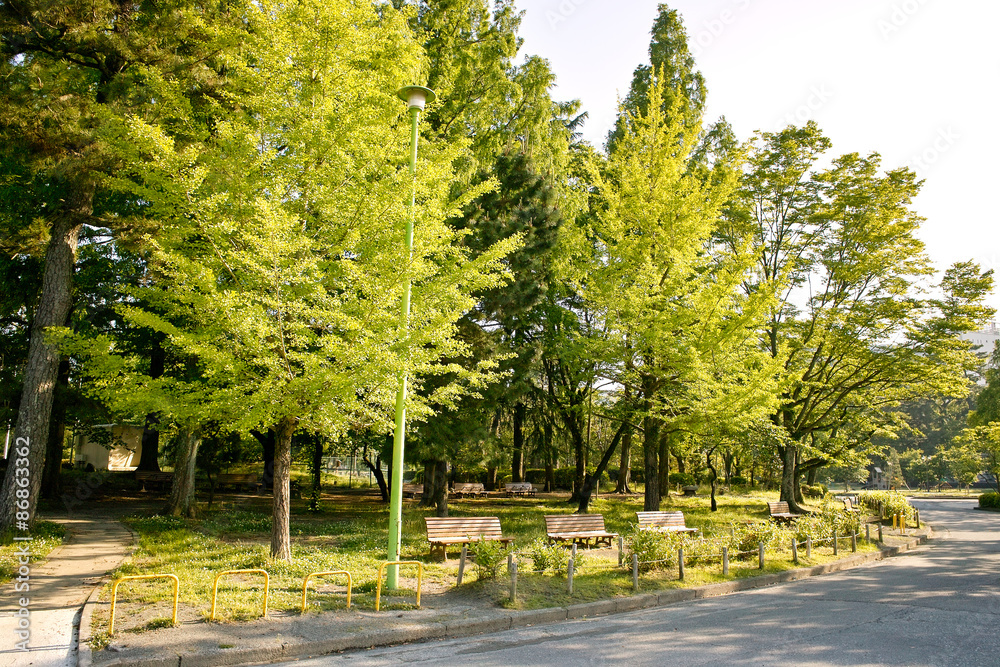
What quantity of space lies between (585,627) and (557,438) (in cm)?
1927

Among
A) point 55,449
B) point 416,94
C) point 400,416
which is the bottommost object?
point 55,449

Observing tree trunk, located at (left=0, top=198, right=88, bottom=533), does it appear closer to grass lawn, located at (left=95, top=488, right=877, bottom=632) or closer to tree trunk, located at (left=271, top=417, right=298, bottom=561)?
grass lawn, located at (left=95, top=488, right=877, bottom=632)

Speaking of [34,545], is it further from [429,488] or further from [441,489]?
[429,488]

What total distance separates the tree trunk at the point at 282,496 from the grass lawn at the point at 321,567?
310mm

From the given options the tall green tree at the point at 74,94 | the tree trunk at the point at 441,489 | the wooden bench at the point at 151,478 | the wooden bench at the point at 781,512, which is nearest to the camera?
the tall green tree at the point at 74,94

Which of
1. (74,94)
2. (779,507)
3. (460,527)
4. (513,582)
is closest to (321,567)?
(460,527)

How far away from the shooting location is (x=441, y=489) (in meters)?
17.7

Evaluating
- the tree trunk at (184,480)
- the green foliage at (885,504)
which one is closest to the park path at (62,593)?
the tree trunk at (184,480)

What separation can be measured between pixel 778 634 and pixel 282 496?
806 cm

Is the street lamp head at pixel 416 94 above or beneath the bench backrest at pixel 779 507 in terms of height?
above

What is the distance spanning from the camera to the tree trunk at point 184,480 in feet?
50.3

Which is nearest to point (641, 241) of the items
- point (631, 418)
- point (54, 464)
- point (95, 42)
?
point (631, 418)

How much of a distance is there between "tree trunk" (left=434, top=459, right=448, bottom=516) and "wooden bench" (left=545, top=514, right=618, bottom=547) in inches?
183

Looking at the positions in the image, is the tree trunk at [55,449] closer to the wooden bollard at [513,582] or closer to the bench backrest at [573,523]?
the bench backrest at [573,523]
